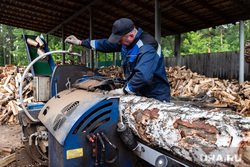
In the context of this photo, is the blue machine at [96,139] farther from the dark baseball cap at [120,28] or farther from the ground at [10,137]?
the ground at [10,137]

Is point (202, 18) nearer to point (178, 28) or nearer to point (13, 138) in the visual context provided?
point (178, 28)

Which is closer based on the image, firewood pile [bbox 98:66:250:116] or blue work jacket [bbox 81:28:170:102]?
blue work jacket [bbox 81:28:170:102]

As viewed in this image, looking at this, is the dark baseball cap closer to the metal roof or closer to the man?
the man

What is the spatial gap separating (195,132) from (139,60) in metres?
1.29

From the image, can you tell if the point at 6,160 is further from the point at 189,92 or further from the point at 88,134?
the point at 189,92

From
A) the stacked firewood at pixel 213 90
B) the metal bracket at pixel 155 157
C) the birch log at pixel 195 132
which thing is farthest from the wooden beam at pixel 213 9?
the metal bracket at pixel 155 157

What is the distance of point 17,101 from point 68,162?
7.66 meters

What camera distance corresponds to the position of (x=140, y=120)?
186 cm

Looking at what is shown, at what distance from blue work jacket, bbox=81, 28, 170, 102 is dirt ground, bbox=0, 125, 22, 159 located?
3648 mm

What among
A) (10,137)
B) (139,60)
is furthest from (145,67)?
(10,137)

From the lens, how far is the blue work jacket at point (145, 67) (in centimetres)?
234

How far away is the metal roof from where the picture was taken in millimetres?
8836

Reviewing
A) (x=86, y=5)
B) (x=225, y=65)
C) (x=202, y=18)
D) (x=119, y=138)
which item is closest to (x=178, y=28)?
(x=202, y=18)

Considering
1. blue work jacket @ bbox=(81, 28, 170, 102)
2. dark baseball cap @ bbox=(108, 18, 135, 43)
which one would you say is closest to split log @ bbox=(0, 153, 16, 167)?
blue work jacket @ bbox=(81, 28, 170, 102)
